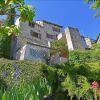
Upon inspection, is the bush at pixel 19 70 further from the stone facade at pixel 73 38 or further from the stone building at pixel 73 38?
the stone facade at pixel 73 38

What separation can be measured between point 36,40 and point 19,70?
34.6 metres

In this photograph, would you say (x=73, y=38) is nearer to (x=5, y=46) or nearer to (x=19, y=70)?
(x=5, y=46)

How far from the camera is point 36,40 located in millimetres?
48969

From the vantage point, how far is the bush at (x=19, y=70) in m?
14.0

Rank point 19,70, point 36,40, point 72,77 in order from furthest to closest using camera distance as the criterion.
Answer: point 36,40 → point 19,70 → point 72,77

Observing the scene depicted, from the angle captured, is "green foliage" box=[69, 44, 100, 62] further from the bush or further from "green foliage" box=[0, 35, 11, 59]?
"green foliage" box=[0, 35, 11, 59]

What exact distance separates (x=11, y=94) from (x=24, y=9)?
114 inches

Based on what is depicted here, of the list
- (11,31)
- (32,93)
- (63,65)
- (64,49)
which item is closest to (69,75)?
(63,65)

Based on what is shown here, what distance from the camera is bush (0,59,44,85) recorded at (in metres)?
14.0

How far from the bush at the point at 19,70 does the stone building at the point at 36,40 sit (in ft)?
78.0

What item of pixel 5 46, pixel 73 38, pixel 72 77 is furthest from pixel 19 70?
pixel 73 38

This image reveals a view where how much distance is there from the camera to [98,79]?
12.8 metres

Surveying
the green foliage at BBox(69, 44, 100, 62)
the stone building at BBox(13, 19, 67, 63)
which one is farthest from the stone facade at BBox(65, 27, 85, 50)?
the green foliage at BBox(69, 44, 100, 62)

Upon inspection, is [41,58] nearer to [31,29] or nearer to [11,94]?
[31,29]
